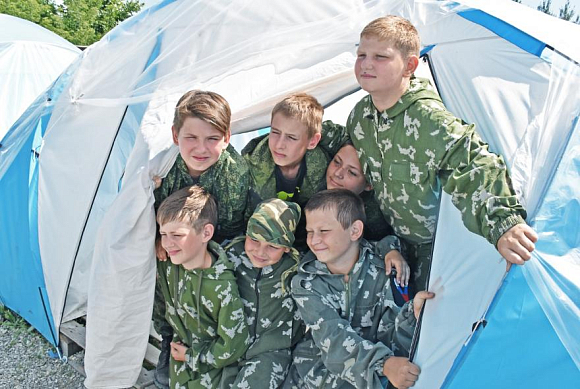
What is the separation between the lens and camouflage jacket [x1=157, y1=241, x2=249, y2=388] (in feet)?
8.50

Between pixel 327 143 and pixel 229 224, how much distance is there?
0.63m

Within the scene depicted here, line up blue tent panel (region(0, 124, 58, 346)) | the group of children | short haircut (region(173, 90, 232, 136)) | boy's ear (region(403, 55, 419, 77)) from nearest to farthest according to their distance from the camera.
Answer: the group of children → boy's ear (region(403, 55, 419, 77)) → short haircut (region(173, 90, 232, 136)) → blue tent panel (region(0, 124, 58, 346))

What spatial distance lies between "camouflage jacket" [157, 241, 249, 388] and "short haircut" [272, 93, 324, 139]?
2.27ft

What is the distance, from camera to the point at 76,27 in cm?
1667

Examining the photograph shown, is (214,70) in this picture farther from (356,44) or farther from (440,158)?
(440,158)

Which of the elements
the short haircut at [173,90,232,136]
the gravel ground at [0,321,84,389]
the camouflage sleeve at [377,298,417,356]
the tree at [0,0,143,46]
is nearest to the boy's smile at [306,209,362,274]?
the camouflage sleeve at [377,298,417,356]

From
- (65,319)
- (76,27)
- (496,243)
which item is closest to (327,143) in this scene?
(496,243)

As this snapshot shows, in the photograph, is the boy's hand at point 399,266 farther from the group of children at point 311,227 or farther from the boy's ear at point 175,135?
the boy's ear at point 175,135

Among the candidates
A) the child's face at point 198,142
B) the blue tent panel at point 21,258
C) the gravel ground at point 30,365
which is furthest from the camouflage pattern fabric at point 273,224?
the blue tent panel at point 21,258

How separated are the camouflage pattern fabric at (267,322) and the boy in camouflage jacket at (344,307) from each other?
0.08 m

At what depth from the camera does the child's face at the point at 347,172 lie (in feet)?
9.00

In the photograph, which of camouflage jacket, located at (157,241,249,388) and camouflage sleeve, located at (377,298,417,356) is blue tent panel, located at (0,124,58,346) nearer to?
camouflage jacket, located at (157,241,249,388)

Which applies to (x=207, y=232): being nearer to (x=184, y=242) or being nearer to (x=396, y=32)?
(x=184, y=242)

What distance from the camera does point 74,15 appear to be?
16641 millimetres
